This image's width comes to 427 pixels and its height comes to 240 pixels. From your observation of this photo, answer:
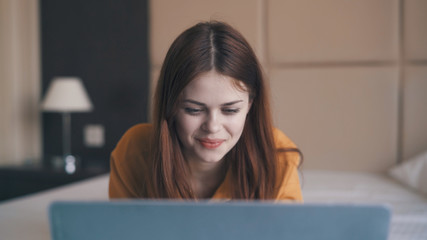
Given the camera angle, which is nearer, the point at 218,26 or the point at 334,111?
the point at 218,26

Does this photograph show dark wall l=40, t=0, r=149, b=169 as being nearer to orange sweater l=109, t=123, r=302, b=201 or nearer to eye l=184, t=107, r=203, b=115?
orange sweater l=109, t=123, r=302, b=201

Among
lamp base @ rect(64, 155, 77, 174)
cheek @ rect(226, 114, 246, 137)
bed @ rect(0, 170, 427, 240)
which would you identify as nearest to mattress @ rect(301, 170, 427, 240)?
bed @ rect(0, 170, 427, 240)

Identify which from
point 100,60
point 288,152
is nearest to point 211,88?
point 288,152

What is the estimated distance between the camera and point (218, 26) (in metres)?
0.97

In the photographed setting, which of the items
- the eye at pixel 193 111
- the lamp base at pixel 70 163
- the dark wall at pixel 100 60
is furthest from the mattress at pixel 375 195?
the lamp base at pixel 70 163

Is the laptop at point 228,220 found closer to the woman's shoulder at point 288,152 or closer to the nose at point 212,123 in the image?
the nose at point 212,123

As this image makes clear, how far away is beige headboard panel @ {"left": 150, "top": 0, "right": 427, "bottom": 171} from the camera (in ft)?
6.45

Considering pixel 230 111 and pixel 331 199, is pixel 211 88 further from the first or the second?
pixel 331 199

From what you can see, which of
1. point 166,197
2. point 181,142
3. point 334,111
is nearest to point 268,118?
point 181,142

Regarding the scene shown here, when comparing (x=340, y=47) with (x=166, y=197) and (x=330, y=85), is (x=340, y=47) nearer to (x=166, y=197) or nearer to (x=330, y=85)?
(x=330, y=85)

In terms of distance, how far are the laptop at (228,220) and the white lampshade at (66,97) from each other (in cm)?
211

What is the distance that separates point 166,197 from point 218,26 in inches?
18.8

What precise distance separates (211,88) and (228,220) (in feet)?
1.70

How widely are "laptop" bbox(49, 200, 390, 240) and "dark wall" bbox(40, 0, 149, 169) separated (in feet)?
7.02
